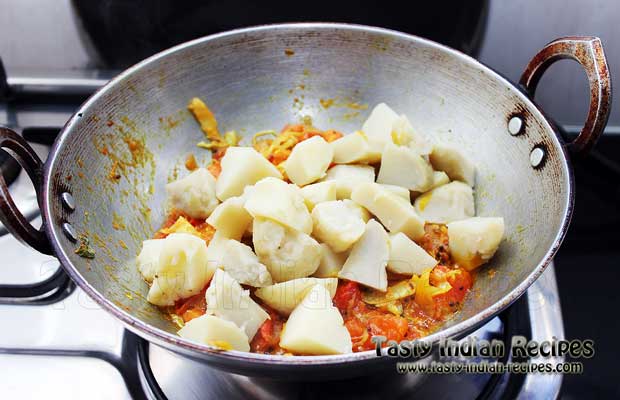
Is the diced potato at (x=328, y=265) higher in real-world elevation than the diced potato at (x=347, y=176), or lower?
lower

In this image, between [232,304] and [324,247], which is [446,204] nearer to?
[324,247]

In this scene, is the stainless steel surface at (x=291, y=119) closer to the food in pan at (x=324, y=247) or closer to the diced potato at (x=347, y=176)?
the food in pan at (x=324, y=247)

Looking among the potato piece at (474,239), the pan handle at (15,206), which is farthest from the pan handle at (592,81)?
the pan handle at (15,206)

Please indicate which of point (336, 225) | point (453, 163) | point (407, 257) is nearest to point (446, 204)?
point (453, 163)

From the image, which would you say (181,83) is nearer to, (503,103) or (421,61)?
(421,61)

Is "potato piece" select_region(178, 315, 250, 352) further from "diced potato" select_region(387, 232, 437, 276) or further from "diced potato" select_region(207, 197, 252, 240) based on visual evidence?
"diced potato" select_region(387, 232, 437, 276)

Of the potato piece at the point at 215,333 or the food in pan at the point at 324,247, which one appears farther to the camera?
the food in pan at the point at 324,247

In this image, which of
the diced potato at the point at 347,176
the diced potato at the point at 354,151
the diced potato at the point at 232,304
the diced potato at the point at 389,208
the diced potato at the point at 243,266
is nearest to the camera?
the diced potato at the point at 232,304

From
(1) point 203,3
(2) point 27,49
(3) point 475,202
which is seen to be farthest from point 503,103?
(2) point 27,49
